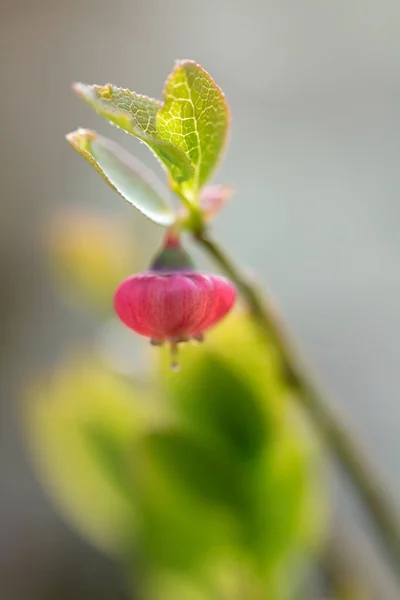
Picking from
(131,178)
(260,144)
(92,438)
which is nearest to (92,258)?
(92,438)

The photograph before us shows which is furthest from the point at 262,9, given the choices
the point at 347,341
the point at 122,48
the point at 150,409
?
the point at 150,409

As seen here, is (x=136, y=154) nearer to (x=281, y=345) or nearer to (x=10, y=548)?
(x=10, y=548)

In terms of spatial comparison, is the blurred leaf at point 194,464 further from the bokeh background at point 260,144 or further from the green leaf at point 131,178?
the bokeh background at point 260,144

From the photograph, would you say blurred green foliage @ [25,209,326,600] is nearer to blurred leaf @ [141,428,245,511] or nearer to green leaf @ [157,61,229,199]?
blurred leaf @ [141,428,245,511]

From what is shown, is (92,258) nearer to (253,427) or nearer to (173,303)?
(253,427)

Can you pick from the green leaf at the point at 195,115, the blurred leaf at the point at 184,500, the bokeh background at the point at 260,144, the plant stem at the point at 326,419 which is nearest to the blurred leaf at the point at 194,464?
the blurred leaf at the point at 184,500

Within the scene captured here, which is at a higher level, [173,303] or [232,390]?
[173,303]

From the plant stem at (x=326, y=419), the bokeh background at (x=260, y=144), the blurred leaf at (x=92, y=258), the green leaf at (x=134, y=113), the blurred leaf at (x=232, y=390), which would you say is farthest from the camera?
the bokeh background at (x=260, y=144)
